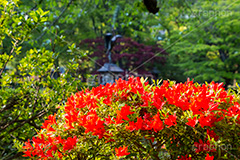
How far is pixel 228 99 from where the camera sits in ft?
4.80

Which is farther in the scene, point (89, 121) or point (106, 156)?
point (106, 156)

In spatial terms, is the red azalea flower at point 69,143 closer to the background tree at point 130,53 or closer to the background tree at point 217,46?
the background tree at point 217,46

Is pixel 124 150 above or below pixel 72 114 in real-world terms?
below

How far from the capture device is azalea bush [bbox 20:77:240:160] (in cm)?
139

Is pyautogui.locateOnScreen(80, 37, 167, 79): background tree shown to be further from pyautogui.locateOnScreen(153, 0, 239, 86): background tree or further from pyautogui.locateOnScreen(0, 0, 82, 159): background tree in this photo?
pyautogui.locateOnScreen(0, 0, 82, 159): background tree

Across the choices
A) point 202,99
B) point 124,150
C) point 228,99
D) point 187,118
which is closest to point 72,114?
point 124,150

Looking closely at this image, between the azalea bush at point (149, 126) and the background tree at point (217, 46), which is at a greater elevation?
the azalea bush at point (149, 126)

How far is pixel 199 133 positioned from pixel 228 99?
0.30 meters

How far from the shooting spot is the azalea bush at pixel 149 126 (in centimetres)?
139

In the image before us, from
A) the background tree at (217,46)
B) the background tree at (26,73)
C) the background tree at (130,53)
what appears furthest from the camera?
the background tree at (130,53)

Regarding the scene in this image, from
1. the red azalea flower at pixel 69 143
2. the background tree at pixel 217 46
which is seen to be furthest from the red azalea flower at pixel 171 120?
the background tree at pixel 217 46

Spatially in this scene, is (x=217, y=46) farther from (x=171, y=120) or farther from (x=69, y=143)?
(x=69, y=143)

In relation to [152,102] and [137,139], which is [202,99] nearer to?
[152,102]

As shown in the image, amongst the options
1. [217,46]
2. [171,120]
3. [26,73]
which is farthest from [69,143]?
[217,46]
